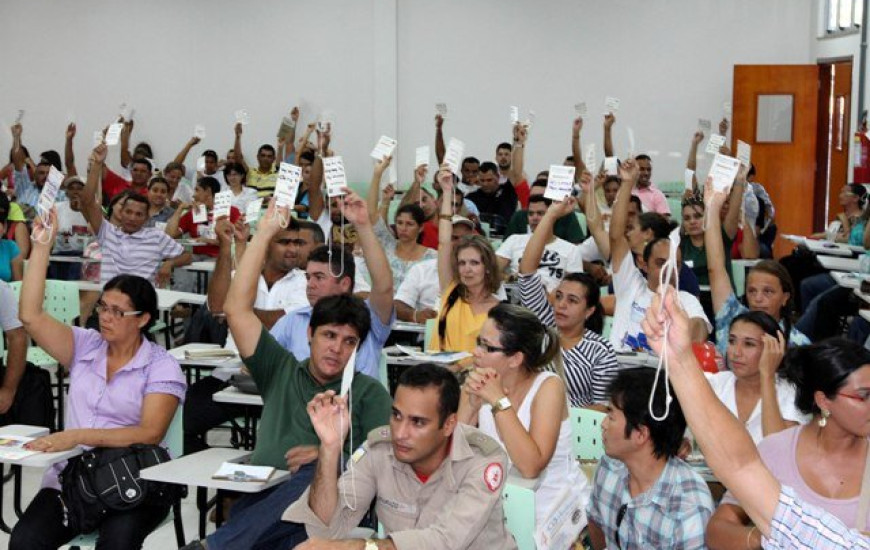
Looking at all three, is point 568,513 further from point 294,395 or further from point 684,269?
point 684,269

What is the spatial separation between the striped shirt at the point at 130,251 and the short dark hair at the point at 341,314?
Result: 359cm

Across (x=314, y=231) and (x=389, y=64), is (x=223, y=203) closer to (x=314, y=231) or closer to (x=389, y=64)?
(x=314, y=231)

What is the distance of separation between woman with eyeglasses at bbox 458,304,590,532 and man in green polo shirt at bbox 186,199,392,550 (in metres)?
0.32

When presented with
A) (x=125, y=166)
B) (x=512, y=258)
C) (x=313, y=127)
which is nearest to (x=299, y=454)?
(x=512, y=258)

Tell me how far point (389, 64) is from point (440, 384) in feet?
33.5

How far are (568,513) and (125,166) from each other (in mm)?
10334

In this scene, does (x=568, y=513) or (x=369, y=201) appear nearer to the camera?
(x=568, y=513)

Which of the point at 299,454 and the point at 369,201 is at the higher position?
the point at 369,201

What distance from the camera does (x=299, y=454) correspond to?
3217mm

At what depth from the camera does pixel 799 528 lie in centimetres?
164

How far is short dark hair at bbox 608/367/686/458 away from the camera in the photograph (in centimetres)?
267

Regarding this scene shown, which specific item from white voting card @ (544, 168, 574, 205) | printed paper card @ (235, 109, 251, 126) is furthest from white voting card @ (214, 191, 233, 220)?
printed paper card @ (235, 109, 251, 126)

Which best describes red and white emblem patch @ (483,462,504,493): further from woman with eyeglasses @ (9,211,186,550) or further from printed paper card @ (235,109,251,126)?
printed paper card @ (235,109,251,126)

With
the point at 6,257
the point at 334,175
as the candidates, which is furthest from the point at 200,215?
the point at 334,175
